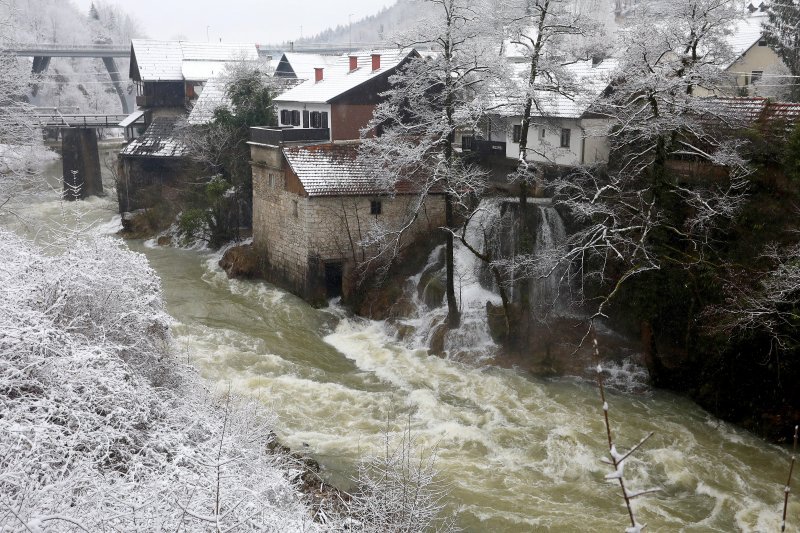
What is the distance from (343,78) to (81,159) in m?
21.2

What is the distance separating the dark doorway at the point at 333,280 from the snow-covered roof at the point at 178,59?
71.8ft

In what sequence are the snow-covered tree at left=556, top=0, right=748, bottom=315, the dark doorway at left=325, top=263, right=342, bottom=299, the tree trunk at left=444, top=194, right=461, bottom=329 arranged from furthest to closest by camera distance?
1. the dark doorway at left=325, top=263, right=342, bottom=299
2. the tree trunk at left=444, top=194, right=461, bottom=329
3. the snow-covered tree at left=556, top=0, right=748, bottom=315

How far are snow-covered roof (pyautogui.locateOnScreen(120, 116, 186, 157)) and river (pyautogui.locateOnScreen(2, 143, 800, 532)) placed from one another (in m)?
16.9

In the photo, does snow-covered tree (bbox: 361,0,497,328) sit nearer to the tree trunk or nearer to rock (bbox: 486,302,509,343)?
the tree trunk

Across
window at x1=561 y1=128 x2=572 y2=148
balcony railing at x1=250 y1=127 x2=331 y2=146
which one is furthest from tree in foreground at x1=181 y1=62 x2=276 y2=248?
window at x1=561 y1=128 x2=572 y2=148

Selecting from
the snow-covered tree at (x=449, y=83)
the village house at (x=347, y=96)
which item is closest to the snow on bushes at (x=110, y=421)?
the snow-covered tree at (x=449, y=83)

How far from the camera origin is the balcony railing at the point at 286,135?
25.3m

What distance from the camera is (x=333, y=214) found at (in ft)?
77.4

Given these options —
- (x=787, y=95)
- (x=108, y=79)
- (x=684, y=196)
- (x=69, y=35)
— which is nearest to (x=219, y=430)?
(x=684, y=196)

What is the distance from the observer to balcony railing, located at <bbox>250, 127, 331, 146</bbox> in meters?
25.3

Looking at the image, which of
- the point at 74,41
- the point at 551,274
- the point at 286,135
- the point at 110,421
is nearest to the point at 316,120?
the point at 286,135

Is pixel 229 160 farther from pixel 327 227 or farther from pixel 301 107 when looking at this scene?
pixel 327 227

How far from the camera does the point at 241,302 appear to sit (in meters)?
24.0

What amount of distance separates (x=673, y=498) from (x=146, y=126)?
37448mm
